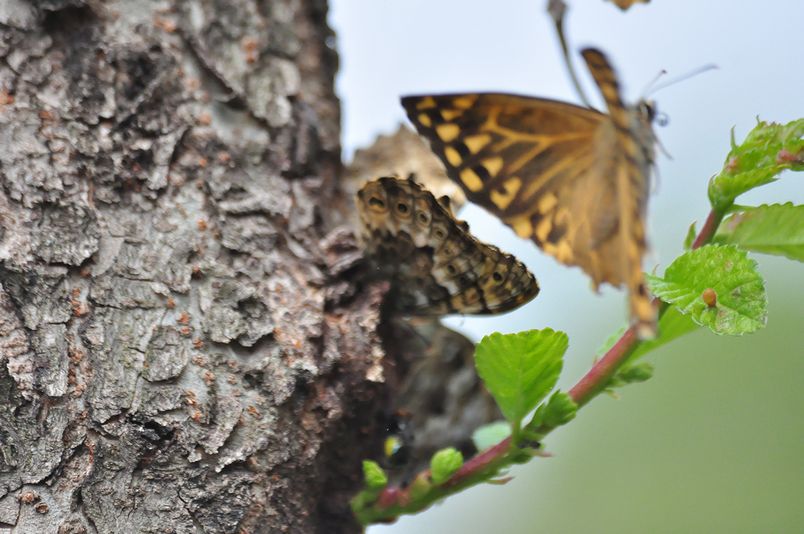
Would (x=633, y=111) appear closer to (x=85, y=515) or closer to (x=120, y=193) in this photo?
(x=120, y=193)

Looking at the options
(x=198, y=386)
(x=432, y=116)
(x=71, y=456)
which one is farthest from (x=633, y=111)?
(x=71, y=456)

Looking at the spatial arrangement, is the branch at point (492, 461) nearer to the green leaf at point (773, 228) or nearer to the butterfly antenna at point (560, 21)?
the green leaf at point (773, 228)

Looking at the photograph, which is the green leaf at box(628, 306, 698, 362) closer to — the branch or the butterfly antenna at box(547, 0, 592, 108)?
the branch

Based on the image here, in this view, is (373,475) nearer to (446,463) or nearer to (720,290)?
(446,463)

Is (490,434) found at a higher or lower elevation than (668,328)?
lower

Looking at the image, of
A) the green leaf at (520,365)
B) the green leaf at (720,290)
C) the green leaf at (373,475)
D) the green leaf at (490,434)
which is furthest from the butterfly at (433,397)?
the green leaf at (720,290)

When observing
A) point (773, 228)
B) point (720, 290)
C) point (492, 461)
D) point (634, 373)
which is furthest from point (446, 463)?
point (773, 228)
